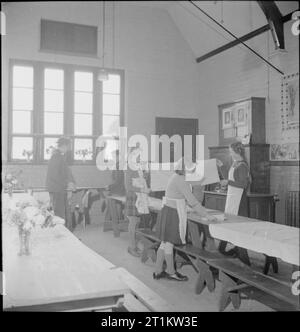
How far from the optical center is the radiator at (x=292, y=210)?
3.99m

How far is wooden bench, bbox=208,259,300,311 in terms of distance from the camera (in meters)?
2.20

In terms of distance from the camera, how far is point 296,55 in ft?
12.9

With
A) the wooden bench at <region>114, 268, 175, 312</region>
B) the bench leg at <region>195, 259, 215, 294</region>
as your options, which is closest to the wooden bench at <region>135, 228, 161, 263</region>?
the bench leg at <region>195, 259, 215, 294</region>

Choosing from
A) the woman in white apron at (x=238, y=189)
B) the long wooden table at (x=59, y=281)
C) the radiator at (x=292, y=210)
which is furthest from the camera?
the radiator at (x=292, y=210)

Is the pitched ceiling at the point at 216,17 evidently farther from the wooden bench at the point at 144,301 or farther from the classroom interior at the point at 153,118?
the wooden bench at the point at 144,301

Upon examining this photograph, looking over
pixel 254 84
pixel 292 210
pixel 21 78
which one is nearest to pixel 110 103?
pixel 21 78

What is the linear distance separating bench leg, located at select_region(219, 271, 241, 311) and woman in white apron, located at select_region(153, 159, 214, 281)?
443mm

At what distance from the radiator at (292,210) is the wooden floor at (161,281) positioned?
0.54m

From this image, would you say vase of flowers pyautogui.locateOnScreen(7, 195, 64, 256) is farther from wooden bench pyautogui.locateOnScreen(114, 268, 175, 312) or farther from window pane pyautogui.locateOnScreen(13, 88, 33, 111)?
window pane pyautogui.locateOnScreen(13, 88, 33, 111)

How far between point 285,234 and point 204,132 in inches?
40.3

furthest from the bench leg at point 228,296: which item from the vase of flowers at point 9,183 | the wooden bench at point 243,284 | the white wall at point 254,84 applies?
the vase of flowers at point 9,183

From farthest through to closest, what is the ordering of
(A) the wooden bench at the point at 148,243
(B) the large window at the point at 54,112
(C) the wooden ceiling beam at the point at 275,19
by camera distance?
1. (A) the wooden bench at the point at 148,243
2. (C) the wooden ceiling beam at the point at 275,19
3. (B) the large window at the point at 54,112
